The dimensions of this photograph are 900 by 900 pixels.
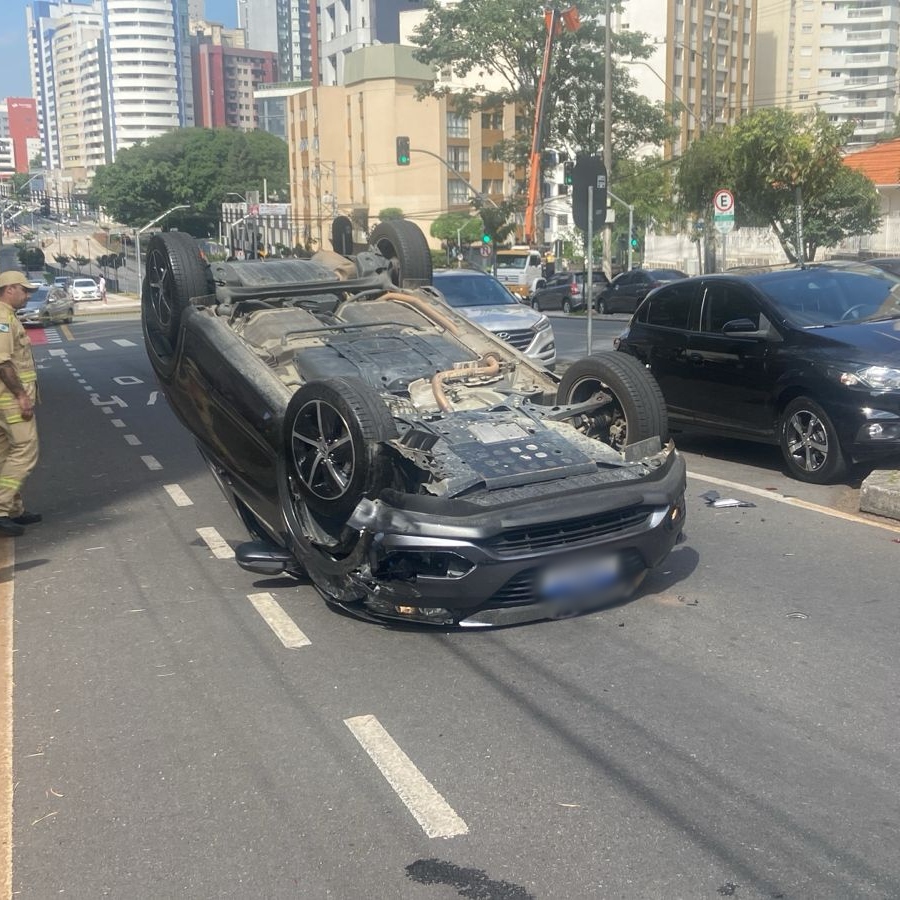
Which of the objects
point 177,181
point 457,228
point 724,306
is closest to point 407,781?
point 724,306

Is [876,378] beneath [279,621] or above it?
above

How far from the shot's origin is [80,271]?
371ft

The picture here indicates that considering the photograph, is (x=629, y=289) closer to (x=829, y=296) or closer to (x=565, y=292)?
(x=565, y=292)

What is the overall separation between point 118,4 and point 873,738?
219 metres

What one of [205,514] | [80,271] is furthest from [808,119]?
[80,271]

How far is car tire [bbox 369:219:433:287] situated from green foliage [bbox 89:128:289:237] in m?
100.0

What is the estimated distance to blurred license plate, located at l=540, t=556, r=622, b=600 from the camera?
5.64 m

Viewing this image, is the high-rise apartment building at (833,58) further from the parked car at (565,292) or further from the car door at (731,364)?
the car door at (731,364)

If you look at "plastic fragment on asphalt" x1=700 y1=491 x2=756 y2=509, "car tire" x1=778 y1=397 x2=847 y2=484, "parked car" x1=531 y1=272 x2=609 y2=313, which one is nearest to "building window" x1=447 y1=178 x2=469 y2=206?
"parked car" x1=531 y1=272 x2=609 y2=313

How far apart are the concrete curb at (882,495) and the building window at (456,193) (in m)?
84.1

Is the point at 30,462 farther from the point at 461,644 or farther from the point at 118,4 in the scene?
the point at 118,4

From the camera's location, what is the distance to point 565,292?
3981cm

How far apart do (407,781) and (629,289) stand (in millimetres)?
33202

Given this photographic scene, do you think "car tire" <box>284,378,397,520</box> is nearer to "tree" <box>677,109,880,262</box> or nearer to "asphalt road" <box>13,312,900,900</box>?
"asphalt road" <box>13,312,900,900</box>
